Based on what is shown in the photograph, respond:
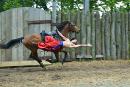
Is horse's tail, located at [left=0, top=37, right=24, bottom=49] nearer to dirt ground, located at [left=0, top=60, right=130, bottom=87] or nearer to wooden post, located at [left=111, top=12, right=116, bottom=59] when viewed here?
dirt ground, located at [left=0, top=60, right=130, bottom=87]

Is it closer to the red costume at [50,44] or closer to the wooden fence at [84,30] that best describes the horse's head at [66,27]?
the red costume at [50,44]

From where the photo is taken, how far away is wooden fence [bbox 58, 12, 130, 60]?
17.9 meters

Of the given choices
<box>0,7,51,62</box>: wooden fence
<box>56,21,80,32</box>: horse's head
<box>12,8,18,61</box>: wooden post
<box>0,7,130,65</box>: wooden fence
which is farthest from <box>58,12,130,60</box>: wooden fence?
<box>56,21,80,32</box>: horse's head

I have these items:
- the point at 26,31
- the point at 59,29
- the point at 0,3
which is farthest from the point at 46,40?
the point at 0,3

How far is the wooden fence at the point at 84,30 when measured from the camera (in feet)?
57.2

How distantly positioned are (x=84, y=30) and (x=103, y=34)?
2.48ft

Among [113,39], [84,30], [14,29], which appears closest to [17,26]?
[14,29]

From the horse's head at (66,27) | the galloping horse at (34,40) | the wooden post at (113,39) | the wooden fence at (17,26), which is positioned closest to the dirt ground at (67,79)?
the galloping horse at (34,40)

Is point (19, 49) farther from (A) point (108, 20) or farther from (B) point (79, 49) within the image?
(A) point (108, 20)

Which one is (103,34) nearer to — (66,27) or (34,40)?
(66,27)

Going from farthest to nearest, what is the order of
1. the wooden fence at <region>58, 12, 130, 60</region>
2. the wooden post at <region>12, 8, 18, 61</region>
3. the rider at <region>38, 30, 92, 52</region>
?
the wooden fence at <region>58, 12, 130, 60</region> → the wooden post at <region>12, 8, 18, 61</region> → the rider at <region>38, 30, 92, 52</region>

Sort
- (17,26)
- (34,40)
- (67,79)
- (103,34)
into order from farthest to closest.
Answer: (103,34), (17,26), (34,40), (67,79)

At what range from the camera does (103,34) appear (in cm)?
1816

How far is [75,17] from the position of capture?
17859mm
